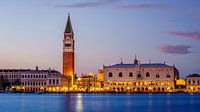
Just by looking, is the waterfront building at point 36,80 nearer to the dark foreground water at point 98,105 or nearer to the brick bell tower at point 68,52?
the brick bell tower at point 68,52

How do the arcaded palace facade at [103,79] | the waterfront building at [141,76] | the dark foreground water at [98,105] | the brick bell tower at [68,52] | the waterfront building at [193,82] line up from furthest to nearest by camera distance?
the waterfront building at [193,82] < the brick bell tower at [68,52] < the arcaded palace facade at [103,79] < the waterfront building at [141,76] < the dark foreground water at [98,105]

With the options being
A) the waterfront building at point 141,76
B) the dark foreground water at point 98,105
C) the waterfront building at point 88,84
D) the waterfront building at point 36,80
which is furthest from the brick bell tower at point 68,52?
the dark foreground water at point 98,105

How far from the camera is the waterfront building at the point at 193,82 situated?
482 feet

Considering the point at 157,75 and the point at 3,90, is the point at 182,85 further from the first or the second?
the point at 3,90

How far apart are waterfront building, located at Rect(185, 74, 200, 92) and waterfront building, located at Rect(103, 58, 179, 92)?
7.67 metres

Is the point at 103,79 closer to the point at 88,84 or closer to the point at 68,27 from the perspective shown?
the point at 88,84

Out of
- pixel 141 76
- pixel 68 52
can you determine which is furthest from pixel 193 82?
pixel 68 52

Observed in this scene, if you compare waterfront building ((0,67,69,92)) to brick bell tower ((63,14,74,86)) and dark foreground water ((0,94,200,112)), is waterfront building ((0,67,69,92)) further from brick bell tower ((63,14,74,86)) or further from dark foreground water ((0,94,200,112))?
dark foreground water ((0,94,200,112))

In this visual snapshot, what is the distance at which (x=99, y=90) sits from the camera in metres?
148

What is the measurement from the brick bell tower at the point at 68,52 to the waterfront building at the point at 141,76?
999cm

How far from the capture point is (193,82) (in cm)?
14700

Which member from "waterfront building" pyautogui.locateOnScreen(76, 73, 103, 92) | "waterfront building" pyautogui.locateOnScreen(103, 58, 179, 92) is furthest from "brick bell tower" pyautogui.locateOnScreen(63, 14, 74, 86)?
"waterfront building" pyautogui.locateOnScreen(103, 58, 179, 92)

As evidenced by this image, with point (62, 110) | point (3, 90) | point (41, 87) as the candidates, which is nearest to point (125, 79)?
point (41, 87)

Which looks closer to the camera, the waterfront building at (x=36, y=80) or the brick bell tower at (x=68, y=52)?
the waterfront building at (x=36, y=80)
